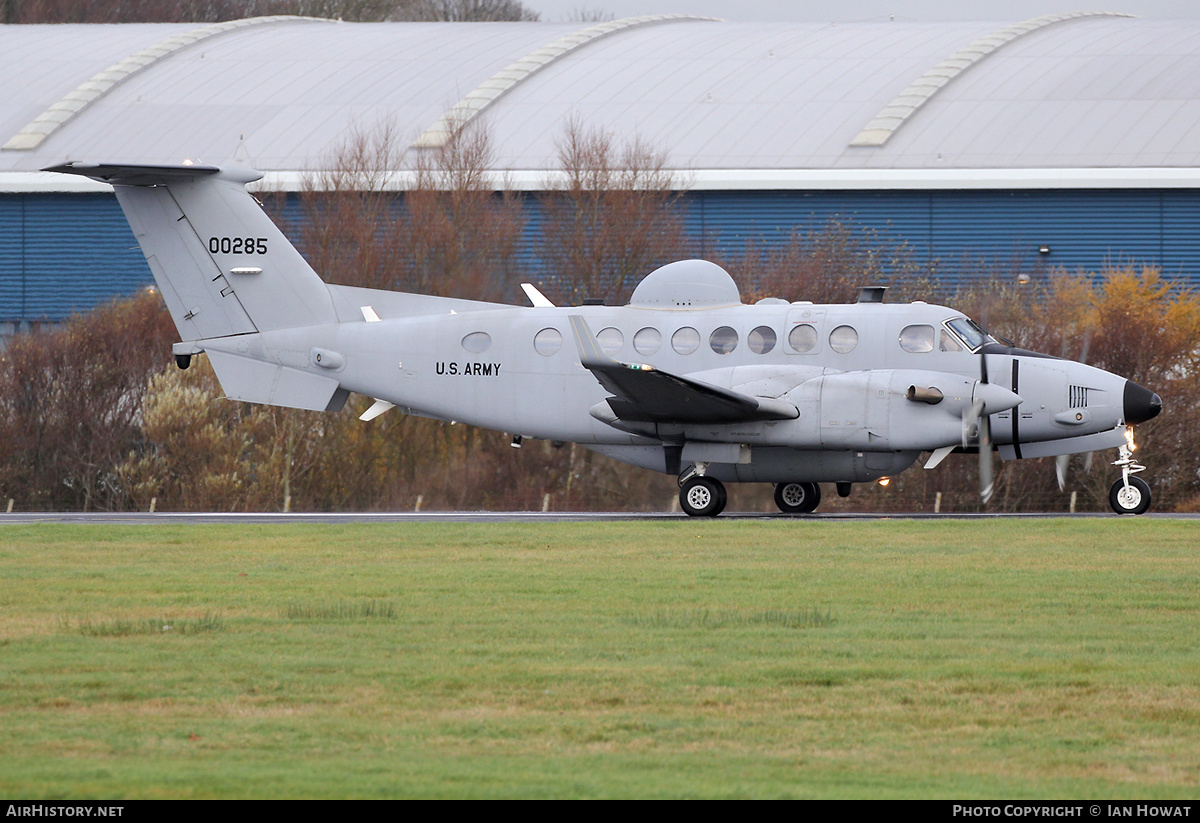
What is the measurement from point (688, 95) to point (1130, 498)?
2638 centimetres

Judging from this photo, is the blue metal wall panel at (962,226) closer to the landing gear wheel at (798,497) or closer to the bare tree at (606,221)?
the bare tree at (606,221)

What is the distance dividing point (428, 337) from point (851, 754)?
57.5 ft

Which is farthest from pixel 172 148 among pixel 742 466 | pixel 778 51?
pixel 742 466

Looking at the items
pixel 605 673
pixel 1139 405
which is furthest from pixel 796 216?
pixel 605 673

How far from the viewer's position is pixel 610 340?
24.1 metres

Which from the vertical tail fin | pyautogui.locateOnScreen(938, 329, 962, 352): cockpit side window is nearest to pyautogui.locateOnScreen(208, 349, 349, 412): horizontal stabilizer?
the vertical tail fin

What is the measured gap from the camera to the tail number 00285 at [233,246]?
25.3 m

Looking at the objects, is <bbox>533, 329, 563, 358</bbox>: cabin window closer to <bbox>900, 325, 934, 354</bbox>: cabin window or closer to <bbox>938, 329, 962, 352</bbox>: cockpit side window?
<bbox>900, 325, 934, 354</bbox>: cabin window

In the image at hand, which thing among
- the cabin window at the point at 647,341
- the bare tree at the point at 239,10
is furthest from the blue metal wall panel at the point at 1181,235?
the bare tree at the point at 239,10

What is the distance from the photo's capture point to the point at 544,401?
966 inches

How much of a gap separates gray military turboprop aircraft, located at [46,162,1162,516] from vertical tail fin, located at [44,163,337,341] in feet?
0.10

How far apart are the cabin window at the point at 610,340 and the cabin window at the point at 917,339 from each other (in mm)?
4605

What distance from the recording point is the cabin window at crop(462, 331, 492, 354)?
24625 millimetres

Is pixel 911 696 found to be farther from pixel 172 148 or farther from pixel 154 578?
pixel 172 148
